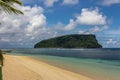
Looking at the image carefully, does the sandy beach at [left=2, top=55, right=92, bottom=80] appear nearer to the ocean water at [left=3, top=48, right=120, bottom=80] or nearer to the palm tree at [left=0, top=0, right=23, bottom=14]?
the ocean water at [left=3, top=48, right=120, bottom=80]

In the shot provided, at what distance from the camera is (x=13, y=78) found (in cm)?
1691

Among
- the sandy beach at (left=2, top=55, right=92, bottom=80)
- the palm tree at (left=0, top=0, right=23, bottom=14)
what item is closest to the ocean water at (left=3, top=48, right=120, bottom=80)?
the sandy beach at (left=2, top=55, right=92, bottom=80)

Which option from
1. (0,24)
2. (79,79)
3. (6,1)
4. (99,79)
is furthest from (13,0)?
(99,79)

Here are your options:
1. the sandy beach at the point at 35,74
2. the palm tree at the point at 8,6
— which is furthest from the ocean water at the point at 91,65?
the palm tree at the point at 8,6

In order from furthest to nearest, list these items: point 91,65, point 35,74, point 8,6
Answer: point 91,65 < point 35,74 < point 8,6

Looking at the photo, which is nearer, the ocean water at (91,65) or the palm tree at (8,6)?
the palm tree at (8,6)

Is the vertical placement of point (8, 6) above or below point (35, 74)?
above

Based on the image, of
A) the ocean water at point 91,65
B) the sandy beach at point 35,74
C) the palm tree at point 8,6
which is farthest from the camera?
the ocean water at point 91,65

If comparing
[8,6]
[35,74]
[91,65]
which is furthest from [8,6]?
[91,65]

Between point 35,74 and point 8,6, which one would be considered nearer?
point 8,6

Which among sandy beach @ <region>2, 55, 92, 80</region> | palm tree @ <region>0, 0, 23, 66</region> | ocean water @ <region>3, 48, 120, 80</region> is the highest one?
palm tree @ <region>0, 0, 23, 66</region>

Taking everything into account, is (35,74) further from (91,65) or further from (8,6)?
(91,65)

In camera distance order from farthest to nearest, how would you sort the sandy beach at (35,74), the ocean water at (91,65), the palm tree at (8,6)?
the ocean water at (91,65), the sandy beach at (35,74), the palm tree at (8,6)

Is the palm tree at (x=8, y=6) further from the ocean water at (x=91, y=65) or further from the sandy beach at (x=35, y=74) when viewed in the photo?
the ocean water at (x=91, y=65)
